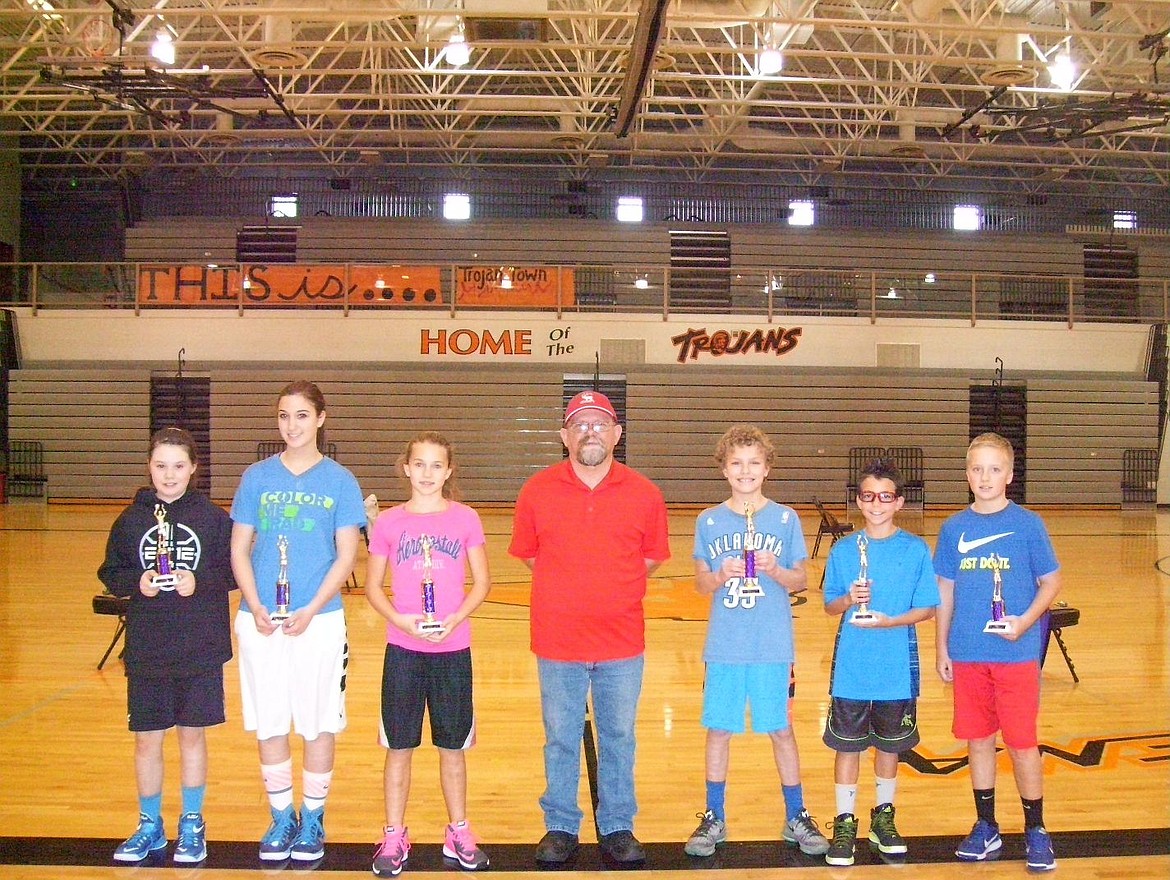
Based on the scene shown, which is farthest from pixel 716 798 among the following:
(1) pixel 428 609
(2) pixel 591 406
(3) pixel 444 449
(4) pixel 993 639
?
(3) pixel 444 449

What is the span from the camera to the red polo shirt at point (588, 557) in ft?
11.4

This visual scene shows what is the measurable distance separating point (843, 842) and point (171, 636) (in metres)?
2.49

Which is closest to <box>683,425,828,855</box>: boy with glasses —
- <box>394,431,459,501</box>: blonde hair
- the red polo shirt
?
the red polo shirt

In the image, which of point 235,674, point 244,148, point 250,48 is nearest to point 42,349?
point 244,148

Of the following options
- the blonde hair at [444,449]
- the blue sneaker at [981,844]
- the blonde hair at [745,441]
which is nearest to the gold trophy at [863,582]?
the blonde hair at [745,441]

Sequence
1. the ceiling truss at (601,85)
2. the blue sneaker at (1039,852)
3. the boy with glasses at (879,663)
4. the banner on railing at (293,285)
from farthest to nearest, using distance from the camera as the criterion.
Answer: the banner on railing at (293,285) → the ceiling truss at (601,85) → the boy with glasses at (879,663) → the blue sneaker at (1039,852)

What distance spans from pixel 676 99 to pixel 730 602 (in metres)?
13.6

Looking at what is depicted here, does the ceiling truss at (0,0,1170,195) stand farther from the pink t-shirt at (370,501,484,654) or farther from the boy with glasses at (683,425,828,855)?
the pink t-shirt at (370,501,484,654)

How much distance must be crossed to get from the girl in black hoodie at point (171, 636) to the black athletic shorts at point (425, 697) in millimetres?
624

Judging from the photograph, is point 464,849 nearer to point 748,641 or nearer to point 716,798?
point 716,798

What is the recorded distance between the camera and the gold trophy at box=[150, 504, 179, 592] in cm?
335

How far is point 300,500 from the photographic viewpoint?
137 inches

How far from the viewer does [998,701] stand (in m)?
3.48

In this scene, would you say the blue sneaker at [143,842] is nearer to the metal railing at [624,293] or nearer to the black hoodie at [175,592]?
the black hoodie at [175,592]
